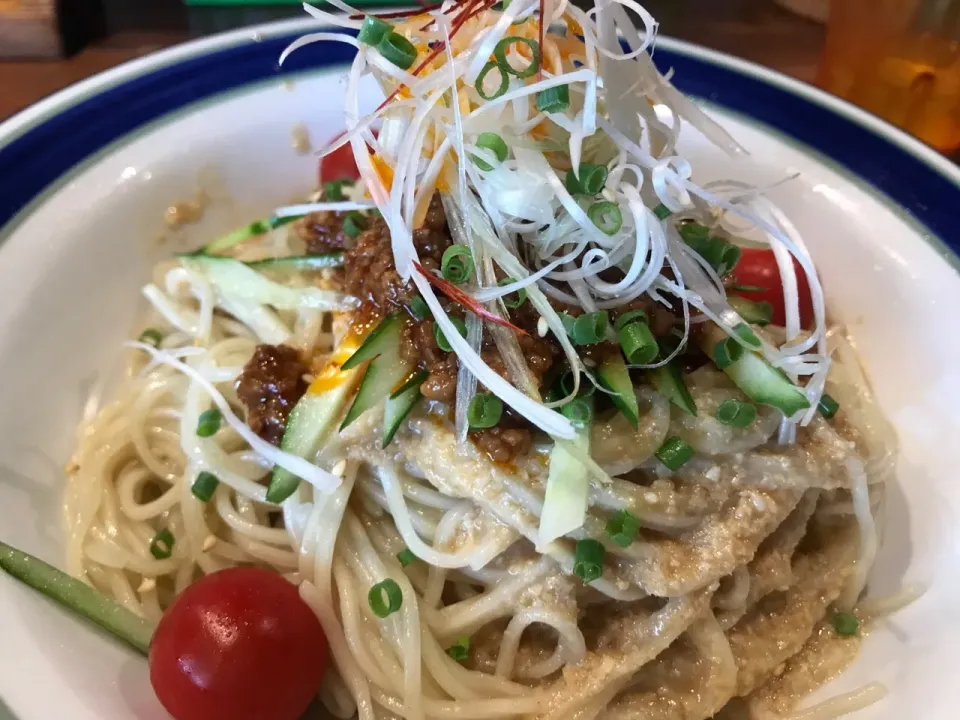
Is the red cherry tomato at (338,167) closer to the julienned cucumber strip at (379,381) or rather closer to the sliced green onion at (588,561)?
the julienned cucumber strip at (379,381)

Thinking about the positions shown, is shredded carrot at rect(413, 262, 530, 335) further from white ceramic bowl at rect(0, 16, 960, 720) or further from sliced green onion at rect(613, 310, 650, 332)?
white ceramic bowl at rect(0, 16, 960, 720)

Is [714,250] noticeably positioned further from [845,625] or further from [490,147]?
[845,625]

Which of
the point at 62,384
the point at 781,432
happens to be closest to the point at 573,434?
the point at 781,432

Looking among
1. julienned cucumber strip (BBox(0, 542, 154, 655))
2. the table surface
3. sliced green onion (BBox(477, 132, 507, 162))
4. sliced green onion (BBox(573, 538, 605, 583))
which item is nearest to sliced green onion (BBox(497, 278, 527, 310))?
sliced green onion (BBox(477, 132, 507, 162))

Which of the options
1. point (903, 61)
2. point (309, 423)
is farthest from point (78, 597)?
point (903, 61)

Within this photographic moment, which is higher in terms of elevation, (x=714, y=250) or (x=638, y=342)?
(x=714, y=250)

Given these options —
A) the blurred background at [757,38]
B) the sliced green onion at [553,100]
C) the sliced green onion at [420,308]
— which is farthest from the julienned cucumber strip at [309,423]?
the blurred background at [757,38]

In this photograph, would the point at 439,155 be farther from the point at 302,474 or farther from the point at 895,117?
the point at 895,117
